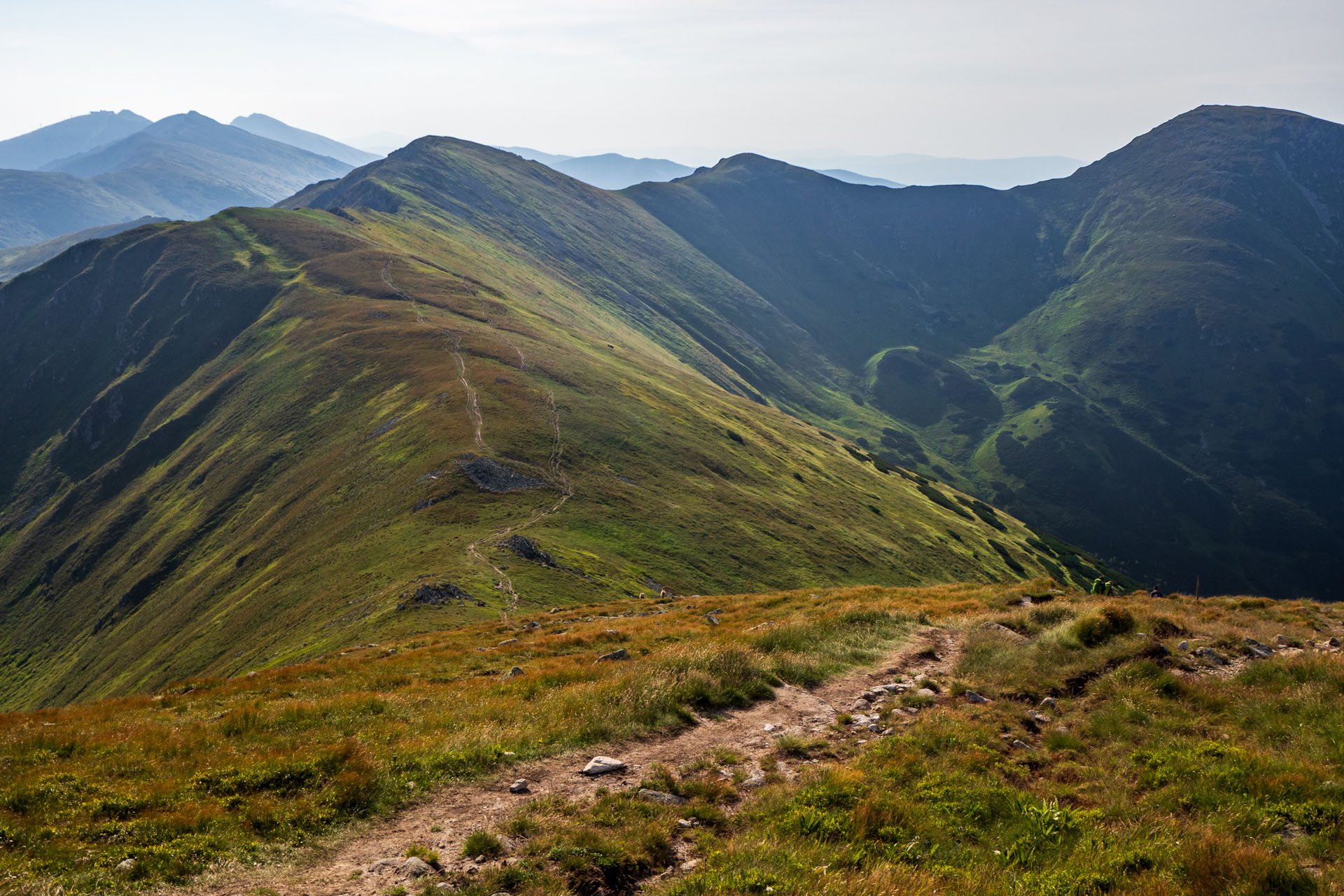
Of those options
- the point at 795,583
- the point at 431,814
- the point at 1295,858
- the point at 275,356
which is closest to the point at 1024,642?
the point at 1295,858

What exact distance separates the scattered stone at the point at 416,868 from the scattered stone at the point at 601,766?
12.4 feet

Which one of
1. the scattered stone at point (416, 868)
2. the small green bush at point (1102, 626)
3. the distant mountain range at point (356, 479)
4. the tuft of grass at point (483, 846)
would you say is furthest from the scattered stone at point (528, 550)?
the scattered stone at point (416, 868)

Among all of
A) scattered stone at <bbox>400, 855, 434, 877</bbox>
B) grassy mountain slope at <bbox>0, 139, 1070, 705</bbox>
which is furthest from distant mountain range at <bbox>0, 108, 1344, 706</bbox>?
scattered stone at <bbox>400, 855, 434, 877</bbox>

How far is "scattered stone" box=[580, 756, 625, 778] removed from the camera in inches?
531

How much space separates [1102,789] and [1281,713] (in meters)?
5.68

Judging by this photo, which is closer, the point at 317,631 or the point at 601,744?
the point at 601,744

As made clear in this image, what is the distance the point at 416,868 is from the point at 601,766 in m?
4.18

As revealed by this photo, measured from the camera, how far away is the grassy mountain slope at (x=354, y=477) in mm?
61969

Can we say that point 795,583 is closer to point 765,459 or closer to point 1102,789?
point 765,459

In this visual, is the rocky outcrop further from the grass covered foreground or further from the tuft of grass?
the tuft of grass

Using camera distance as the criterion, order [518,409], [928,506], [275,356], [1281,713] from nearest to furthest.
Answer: [1281,713] → [518,409] → [275,356] → [928,506]

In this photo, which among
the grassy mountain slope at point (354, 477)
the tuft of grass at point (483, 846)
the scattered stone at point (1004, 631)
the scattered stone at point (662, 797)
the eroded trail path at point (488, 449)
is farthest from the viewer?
the grassy mountain slope at point (354, 477)

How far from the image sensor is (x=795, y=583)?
267ft

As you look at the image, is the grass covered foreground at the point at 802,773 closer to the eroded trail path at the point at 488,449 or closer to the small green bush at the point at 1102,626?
the small green bush at the point at 1102,626
